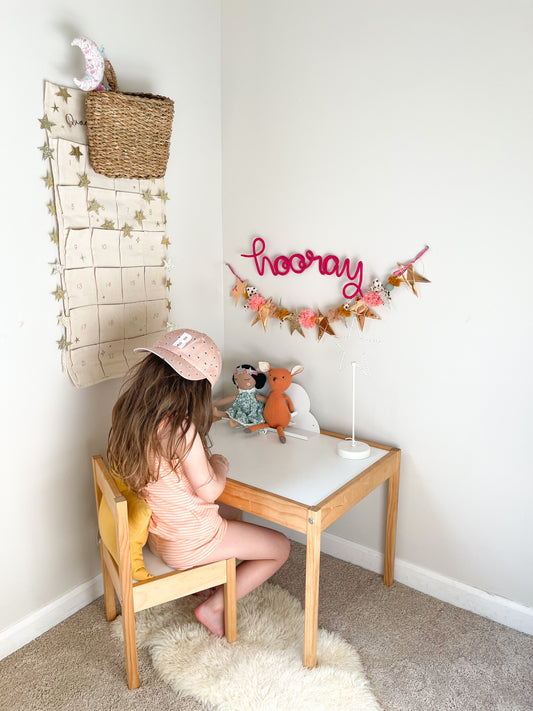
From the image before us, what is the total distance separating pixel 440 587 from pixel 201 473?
1.09 metres

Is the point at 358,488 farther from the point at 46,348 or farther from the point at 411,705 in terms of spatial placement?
the point at 46,348

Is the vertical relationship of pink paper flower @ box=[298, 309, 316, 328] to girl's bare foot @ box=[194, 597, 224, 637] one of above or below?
above

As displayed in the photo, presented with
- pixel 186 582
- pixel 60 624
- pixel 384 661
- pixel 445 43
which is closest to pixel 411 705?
pixel 384 661

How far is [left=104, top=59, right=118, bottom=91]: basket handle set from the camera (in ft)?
5.89

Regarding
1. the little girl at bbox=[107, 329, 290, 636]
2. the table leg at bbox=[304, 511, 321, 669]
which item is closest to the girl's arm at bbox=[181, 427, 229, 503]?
the little girl at bbox=[107, 329, 290, 636]

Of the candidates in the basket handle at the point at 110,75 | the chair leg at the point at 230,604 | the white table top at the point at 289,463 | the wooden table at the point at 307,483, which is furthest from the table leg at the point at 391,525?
the basket handle at the point at 110,75

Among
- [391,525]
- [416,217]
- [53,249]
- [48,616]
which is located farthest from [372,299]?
[48,616]

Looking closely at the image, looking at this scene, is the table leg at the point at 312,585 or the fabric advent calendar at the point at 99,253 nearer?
→ the table leg at the point at 312,585

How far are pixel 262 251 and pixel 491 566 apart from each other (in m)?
1.50

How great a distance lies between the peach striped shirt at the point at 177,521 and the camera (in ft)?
5.63

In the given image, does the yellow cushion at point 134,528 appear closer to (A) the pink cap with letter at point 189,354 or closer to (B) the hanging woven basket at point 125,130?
(A) the pink cap with letter at point 189,354

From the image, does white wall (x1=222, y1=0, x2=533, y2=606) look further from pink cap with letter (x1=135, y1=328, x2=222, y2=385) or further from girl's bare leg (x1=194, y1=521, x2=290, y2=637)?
pink cap with letter (x1=135, y1=328, x2=222, y2=385)

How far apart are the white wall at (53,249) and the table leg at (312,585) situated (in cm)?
88

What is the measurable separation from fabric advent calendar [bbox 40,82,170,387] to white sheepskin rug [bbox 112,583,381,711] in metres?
0.91
